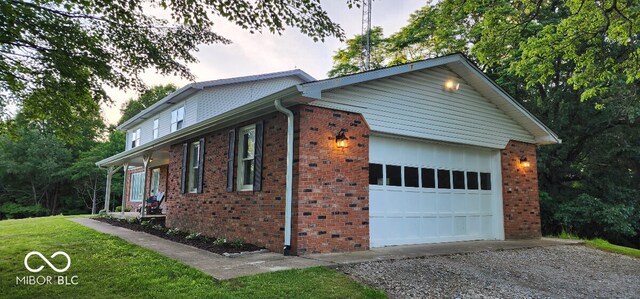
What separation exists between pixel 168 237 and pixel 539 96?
46.1 ft

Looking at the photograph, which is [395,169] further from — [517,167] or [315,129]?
[517,167]

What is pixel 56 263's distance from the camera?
5.78 meters

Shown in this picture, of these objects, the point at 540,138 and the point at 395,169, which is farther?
the point at 540,138

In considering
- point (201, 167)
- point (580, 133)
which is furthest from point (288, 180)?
point (580, 133)

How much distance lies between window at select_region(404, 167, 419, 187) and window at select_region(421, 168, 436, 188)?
23 centimetres

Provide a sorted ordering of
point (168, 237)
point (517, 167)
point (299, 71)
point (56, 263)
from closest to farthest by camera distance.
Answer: point (56, 263)
point (168, 237)
point (517, 167)
point (299, 71)

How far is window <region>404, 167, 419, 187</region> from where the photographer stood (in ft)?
27.6

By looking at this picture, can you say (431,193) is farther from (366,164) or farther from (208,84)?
(208,84)

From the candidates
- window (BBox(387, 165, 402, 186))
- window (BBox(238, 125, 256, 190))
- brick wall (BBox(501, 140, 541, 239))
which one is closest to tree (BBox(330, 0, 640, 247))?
brick wall (BBox(501, 140, 541, 239))

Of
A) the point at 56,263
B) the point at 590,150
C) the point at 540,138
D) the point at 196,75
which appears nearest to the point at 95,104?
the point at 196,75

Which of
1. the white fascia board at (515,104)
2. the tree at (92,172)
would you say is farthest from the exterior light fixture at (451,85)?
the tree at (92,172)

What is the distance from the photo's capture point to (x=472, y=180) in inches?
384

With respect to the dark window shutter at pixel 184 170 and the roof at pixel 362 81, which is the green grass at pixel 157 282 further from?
the dark window shutter at pixel 184 170

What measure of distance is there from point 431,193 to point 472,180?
1616mm
